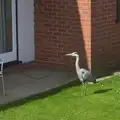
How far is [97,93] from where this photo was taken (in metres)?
10.4

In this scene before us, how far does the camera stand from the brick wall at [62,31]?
11969 millimetres

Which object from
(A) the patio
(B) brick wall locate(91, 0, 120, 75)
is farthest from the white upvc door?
(B) brick wall locate(91, 0, 120, 75)

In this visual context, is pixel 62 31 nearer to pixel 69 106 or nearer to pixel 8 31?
pixel 8 31

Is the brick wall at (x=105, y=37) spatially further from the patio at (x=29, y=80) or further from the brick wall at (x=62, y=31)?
the patio at (x=29, y=80)

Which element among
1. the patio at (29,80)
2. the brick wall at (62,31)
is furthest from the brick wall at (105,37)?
the patio at (29,80)

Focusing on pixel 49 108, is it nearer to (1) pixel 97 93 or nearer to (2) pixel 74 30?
(1) pixel 97 93

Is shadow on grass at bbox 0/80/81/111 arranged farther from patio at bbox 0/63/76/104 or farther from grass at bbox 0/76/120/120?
patio at bbox 0/63/76/104

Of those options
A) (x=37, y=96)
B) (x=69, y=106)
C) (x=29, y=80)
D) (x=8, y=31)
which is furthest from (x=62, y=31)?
(x=69, y=106)

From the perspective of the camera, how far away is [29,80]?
37.3ft

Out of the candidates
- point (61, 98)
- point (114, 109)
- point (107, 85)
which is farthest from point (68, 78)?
point (114, 109)

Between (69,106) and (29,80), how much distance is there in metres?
2.06

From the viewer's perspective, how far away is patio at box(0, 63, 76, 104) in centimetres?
1038

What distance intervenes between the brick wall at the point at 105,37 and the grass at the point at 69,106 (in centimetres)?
152

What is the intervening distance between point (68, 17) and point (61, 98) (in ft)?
9.01
